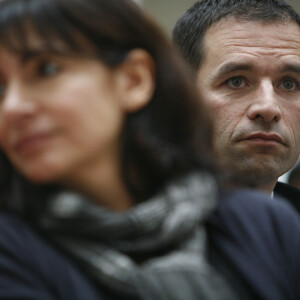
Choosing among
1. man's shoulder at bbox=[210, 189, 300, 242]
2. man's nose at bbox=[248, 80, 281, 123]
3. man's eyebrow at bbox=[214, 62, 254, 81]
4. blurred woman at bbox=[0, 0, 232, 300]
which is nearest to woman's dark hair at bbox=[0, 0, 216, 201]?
blurred woman at bbox=[0, 0, 232, 300]

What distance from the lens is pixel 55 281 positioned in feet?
3.78

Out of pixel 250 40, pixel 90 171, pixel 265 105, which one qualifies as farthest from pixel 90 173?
pixel 250 40

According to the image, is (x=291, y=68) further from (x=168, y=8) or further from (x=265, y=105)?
(x=168, y=8)

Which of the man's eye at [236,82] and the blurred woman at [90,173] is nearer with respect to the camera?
the blurred woman at [90,173]

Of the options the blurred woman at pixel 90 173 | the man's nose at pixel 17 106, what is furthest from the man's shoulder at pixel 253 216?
the man's nose at pixel 17 106

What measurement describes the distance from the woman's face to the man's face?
1073 mm

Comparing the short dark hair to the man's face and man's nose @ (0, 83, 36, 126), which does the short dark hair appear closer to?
the man's face

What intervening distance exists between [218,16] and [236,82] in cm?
36

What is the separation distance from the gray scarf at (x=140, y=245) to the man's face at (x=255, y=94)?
102 centimetres

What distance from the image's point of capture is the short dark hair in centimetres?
239

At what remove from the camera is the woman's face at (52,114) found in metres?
1.20

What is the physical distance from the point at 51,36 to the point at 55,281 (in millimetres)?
554

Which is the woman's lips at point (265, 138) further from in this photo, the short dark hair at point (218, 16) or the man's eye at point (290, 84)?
the short dark hair at point (218, 16)

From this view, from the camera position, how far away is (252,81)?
2250 millimetres
